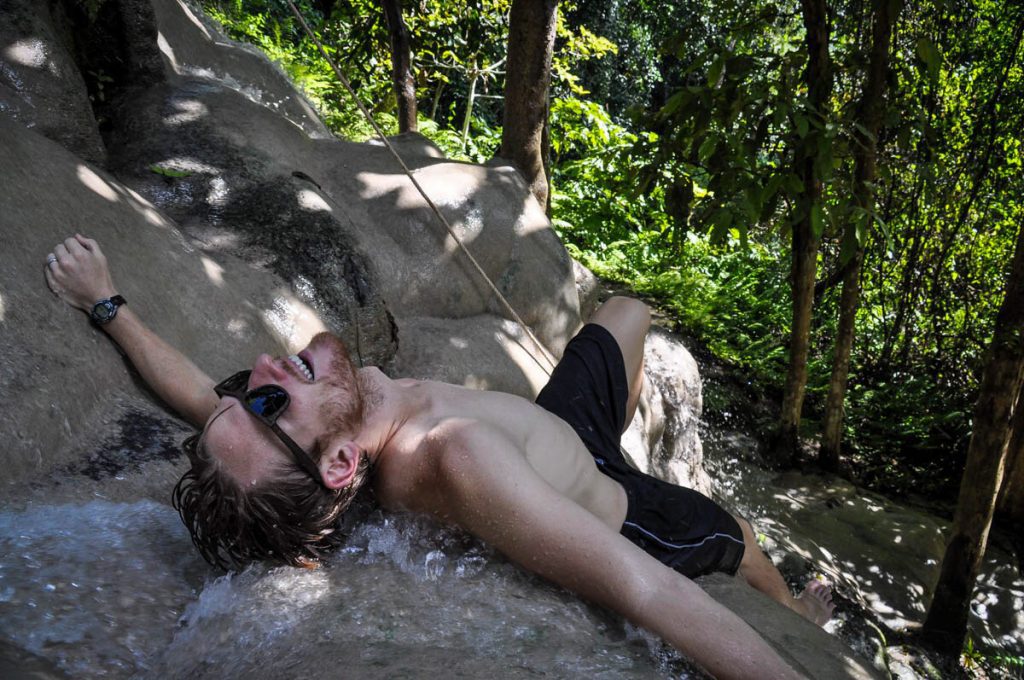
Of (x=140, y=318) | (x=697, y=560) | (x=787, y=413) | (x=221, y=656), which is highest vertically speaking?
(x=140, y=318)

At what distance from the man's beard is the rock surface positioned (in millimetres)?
331

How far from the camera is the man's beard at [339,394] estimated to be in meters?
2.17

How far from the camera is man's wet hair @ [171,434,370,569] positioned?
6.43 feet

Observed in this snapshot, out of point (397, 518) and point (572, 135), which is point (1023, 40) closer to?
point (572, 135)

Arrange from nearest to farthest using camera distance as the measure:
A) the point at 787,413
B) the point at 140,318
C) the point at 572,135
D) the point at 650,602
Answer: the point at 650,602
the point at 140,318
the point at 787,413
the point at 572,135

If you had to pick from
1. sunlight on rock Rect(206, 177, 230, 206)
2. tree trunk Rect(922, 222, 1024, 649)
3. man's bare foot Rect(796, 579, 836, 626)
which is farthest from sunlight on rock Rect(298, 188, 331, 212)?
tree trunk Rect(922, 222, 1024, 649)

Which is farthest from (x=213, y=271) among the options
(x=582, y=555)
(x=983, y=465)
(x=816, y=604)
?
(x=983, y=465)

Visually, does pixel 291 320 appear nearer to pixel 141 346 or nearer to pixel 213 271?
pixel 213 271

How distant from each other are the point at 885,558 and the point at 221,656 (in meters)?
5.17

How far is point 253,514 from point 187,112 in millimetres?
2979

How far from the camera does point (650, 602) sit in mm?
1828

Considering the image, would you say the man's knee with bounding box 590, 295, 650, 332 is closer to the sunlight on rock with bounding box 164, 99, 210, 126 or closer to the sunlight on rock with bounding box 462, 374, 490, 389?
the sunlight on rock with bounding box 462, 374, 490, 389

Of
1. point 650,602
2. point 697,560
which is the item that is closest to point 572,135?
point 697,560

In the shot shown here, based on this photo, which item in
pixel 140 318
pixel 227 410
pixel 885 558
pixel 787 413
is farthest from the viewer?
pixel 787 413
